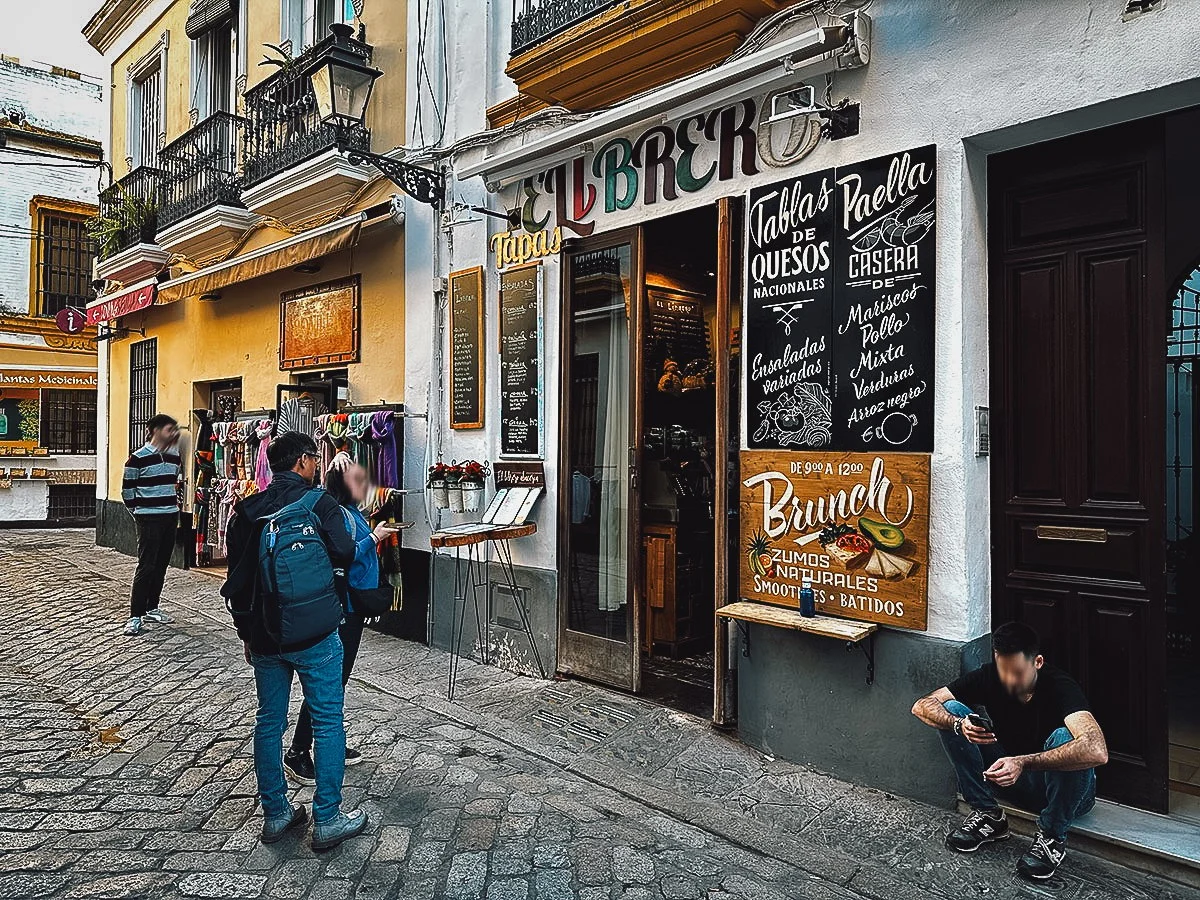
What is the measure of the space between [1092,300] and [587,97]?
138 inches

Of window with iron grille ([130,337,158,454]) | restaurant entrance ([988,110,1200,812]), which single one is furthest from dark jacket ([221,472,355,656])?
window with iron grille ([130,337,158,454])

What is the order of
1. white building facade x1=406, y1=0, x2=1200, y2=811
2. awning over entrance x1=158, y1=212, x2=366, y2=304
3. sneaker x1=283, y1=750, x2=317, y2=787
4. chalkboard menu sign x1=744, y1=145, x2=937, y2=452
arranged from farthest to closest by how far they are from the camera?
awning over entrance x1=158, y1=212, x2=366, y2=304, sneaker x1=283, y1=750, x2=317, y2=787, chalkboard menu sign x1=744, y1=145, x2=937, y2=452, white building facade x1=406, y1=0, x2=1200, y2=811

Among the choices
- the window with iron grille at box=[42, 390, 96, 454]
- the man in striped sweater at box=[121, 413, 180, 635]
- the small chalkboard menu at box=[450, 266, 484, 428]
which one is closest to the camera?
the small chalkboard menu at box=[450, 266, 484, 428]

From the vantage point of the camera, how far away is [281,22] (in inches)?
377

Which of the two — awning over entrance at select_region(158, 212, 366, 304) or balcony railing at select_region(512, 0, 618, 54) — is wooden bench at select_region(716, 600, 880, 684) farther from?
awning over entrance at select_region(158, 212, 366, 304)

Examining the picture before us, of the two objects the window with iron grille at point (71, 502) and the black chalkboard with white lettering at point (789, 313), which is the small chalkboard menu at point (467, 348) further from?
the window with iron grille at point (71, 502)

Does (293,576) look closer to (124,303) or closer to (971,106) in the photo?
(971,106)

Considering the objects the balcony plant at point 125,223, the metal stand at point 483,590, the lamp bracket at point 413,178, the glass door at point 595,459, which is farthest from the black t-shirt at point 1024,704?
the balcony plant at point 125,223

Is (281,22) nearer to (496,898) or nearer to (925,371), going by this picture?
(925,371)

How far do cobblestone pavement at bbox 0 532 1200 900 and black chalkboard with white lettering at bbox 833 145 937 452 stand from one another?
6.22 feet

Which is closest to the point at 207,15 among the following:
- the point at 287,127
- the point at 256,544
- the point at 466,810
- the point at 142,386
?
the point at 287,127

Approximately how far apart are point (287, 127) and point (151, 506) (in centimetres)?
409

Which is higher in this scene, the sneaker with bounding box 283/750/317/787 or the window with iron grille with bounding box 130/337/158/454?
the window with iron grille with bounding box 130/337/158/454

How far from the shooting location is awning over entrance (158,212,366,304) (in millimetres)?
7758
